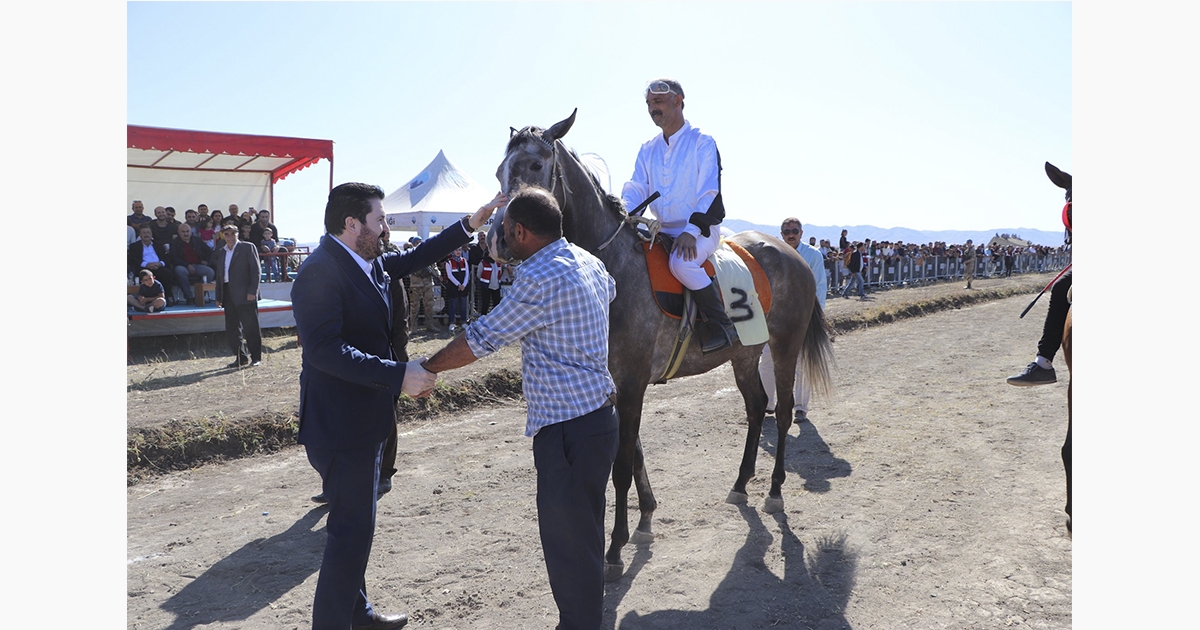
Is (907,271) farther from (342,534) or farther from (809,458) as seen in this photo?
(342,534)

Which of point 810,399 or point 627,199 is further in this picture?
point 810,399

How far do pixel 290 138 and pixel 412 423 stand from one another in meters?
8.72

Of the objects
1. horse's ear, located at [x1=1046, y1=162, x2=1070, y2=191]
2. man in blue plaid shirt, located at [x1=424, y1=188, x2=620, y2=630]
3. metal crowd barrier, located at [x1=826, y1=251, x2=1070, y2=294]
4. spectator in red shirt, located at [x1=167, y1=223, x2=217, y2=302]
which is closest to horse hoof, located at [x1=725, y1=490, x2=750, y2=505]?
man in blue plaid shirt, located at [x1=424, y1=188, x2=620, y2=630]

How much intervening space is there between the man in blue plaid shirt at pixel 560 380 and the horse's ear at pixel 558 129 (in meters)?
1.25

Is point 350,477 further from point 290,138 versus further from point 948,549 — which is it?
point 290,138

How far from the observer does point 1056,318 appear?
488 centimetres

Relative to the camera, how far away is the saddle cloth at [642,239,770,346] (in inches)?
176

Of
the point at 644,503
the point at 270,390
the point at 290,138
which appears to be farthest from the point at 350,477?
the point at 290,138

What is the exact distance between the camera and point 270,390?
8.00 m

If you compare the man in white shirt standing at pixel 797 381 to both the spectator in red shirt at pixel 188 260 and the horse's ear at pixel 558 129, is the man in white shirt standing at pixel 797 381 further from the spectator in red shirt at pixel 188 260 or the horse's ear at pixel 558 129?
the spectator in red shirt at pixel 188 260

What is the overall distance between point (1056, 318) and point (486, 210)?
3.97 metres

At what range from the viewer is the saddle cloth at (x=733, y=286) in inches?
176

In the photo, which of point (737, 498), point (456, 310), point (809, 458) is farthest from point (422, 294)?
point (737, 498)

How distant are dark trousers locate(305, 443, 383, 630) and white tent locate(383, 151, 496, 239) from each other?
17.4 m
